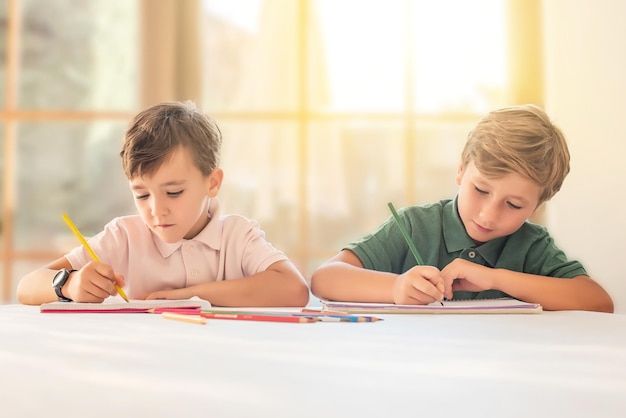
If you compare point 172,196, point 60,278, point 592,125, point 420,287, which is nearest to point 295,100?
point 592,125

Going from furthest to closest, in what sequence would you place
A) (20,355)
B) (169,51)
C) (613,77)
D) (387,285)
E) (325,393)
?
(169,51) < (613,77) < (387,285) < (20,355) < (325,393)

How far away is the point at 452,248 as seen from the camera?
5.47 ft

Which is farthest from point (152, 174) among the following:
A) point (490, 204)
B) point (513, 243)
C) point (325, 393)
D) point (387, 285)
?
point (325, 393)

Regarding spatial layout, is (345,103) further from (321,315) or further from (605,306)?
(321,315)

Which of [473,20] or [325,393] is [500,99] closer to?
[473,20]

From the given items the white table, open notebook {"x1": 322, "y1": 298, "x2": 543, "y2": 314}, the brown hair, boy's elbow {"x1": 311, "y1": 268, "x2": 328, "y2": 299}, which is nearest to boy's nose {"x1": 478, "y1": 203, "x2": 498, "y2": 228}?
open notebook {"x1": 322, "y1": 298, "x2": 543, "y2": 314}

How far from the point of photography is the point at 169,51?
133 inches

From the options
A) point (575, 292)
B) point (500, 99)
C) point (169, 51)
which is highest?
point (169, 51)

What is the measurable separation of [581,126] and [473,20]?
0.69m

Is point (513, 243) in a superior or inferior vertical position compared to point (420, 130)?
inferior

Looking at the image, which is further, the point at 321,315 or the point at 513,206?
the point at 513,206

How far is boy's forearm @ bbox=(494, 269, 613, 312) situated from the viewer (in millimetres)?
1451

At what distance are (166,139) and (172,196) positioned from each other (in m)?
0.12

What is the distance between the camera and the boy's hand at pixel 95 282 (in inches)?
54.6
